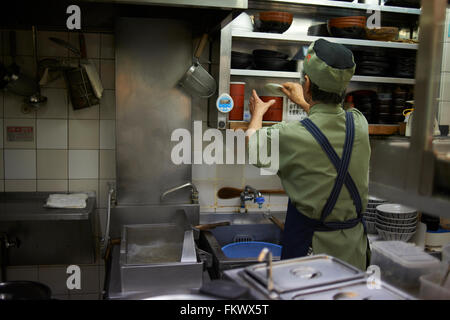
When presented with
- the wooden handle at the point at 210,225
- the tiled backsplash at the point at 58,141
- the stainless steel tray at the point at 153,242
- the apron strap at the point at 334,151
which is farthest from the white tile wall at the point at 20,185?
the apron strap at the point at 334,151

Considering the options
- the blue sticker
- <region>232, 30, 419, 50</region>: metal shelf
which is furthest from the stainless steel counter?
<region>232, 30, 419, 50</region>: metal shelf

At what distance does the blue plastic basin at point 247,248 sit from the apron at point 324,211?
556mm

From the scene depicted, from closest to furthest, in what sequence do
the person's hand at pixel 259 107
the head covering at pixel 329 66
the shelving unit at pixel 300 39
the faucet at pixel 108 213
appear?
the head covering at pixel 329 66 < the person's hand at pixel 259 107 < the faucet at pixel 108 213 < the shelving unit at pixel 300 39

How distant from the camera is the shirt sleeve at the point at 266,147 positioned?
5.46 ft

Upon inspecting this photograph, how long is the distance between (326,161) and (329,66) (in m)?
0.36

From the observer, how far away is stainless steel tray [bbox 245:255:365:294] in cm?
93

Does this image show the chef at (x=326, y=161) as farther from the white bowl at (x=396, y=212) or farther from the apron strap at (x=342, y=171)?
the white bowl at (x=396, y=212)

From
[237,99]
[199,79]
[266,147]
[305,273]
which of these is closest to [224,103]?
[237,99]

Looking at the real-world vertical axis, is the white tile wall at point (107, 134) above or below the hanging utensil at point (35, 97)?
below

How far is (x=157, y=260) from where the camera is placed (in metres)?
1.89

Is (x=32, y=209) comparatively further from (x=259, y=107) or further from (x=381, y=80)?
(x=381, y=80)
